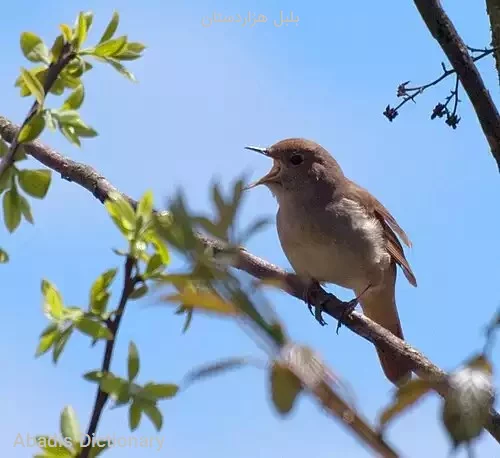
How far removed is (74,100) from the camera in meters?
0.93

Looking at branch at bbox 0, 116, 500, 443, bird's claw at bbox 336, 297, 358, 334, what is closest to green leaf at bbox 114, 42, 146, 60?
branch at bbox 0, 116, 500, 443

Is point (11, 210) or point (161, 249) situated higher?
point (11, 210)

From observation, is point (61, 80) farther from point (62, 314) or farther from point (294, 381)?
point (294, 381)

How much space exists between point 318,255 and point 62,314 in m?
3.75

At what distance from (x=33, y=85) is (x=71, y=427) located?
36 centimetres

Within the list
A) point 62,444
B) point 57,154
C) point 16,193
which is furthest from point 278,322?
point 57,154

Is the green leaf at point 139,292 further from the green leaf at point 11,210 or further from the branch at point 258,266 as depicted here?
the branch at point 258,266

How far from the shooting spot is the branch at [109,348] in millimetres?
657

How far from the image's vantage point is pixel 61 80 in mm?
971

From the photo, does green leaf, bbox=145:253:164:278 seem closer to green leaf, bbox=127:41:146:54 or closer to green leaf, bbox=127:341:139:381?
green leaf, bbox=127:341:139:381

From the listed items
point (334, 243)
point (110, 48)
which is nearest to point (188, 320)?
point (110, 48)

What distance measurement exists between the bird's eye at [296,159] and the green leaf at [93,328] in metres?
4.44

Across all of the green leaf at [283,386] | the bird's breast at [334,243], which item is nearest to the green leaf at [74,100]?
the green leaf at [283,386]

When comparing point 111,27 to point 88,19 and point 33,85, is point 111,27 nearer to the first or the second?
point 88,19
